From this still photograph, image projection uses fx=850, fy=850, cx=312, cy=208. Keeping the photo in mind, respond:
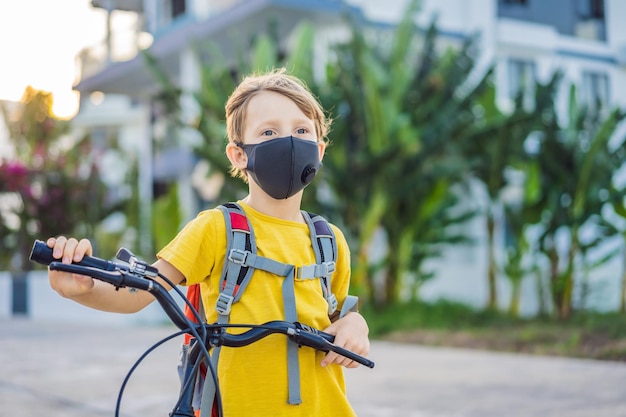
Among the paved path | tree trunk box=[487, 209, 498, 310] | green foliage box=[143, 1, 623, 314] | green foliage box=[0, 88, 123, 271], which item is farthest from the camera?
green foliage box=[0, 88, 123, 271]

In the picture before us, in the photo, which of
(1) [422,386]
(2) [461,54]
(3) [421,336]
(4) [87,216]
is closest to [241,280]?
(1) [422,386]

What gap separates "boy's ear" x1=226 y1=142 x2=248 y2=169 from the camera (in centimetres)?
217

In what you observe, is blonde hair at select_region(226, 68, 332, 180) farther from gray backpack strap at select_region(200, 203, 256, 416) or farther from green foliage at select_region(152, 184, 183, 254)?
green foliage at select_region(152, 184, 183, 254)

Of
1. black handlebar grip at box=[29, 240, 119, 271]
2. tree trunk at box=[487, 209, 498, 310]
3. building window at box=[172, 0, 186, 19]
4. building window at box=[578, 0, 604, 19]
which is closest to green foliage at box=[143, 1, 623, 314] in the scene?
tree trunk at box=[487, 209, 498, 310]

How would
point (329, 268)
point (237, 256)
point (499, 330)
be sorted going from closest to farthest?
point (237, 256) < point (329, 268) < point (499, 330)

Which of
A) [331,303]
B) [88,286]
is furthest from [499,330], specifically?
[88,286]

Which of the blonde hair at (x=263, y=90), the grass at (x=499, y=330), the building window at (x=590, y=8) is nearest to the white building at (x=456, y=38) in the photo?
the building window at (x=590, y=8)

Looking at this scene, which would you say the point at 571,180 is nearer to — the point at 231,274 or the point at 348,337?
the point at 348,337

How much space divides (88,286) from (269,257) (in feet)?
1.52

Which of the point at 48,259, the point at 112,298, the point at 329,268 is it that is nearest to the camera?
the point at 48,259

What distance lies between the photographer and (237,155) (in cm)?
219

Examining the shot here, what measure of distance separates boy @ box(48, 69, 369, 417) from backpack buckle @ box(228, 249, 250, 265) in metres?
0.06

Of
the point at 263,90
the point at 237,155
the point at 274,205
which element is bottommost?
the point at 274,205

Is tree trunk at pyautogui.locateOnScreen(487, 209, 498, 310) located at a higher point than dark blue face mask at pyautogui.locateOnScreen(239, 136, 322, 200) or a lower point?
higher
